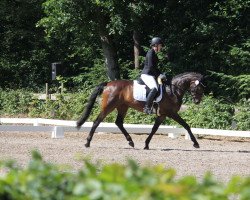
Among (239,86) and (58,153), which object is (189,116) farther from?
(58,153)

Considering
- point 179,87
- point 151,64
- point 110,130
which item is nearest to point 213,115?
point 110,130

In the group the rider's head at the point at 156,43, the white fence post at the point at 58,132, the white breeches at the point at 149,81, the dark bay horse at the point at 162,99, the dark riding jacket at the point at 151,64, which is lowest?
the white fence post at the point at 58,132

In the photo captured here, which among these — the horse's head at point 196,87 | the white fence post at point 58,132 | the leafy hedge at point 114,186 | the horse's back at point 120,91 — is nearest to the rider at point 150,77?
the horse's back at point 120,91

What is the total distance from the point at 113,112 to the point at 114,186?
1820cm

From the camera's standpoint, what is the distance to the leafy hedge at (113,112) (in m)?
19.3

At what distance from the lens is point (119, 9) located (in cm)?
2659

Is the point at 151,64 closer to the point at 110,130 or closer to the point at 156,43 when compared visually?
the point at 156,43

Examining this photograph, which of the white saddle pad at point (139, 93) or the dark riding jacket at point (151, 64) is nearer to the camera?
the dark riding jacket at point (151, 64)

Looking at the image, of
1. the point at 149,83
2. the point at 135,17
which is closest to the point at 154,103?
the point at 149,83

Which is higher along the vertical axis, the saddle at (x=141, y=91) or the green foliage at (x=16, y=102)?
the saddle at (x=141, y=91)

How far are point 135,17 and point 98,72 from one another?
4.67 meters

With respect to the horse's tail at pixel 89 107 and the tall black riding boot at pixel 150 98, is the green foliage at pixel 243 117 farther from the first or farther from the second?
the horse's tail at pixel 89 107

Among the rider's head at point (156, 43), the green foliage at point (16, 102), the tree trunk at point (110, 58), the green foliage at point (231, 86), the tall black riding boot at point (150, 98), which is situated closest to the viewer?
the rider's head at point (156, 43)

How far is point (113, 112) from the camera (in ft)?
68.9
